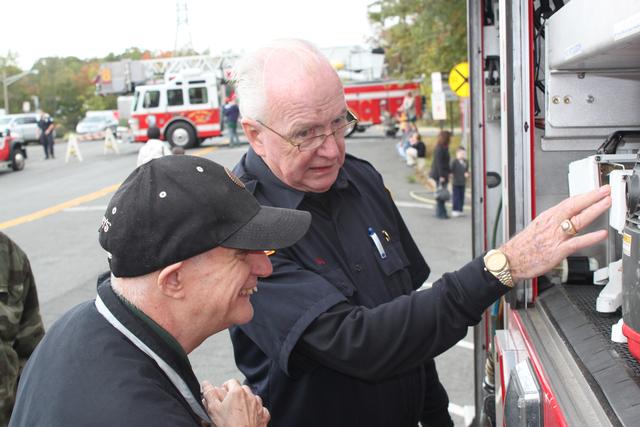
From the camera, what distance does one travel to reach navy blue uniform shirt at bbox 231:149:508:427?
1905mm

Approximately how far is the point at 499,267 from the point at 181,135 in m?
26.8

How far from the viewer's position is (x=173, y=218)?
142 cm

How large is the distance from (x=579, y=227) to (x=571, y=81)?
764 mm

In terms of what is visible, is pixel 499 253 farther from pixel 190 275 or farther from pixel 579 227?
pixel 190 275

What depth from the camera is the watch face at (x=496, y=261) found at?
182cm

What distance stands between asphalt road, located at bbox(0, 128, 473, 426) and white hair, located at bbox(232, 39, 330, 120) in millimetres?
3367

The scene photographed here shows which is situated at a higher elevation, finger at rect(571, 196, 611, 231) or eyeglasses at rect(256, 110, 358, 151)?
eyeglasses at rect(256, 110, 358, 151)

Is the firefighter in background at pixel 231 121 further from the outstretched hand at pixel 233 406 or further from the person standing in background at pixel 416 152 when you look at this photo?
the outstretched hand at pixel 233 406

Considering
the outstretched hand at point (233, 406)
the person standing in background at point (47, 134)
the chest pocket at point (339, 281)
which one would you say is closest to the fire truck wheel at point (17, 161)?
the person standing in background at point (47, 134)

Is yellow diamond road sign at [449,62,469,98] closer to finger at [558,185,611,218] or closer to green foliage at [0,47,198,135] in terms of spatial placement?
finger at [558,185,611,218]

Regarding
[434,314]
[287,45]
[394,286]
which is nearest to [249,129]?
[287,45]

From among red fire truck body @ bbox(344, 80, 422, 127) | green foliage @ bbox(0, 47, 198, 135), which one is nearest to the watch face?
red fire truck body @ bbox(344, 80, 422, 127)

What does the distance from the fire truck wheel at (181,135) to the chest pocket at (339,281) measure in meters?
26.2

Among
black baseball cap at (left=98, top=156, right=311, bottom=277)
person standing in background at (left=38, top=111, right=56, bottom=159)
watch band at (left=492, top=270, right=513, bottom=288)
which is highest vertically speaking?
black baseball cap at (left=98, top=156, right=311, bottom=277)
